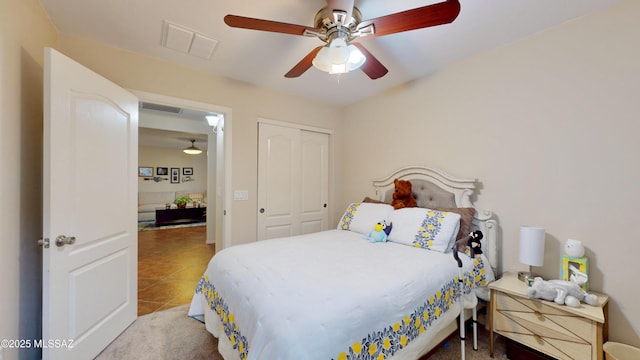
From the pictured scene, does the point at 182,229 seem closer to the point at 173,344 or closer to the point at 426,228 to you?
the point at 173,344

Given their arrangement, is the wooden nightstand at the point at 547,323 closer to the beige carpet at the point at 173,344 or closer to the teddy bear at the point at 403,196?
the beige carpet at the point at 173,344

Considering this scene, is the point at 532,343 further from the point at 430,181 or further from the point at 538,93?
the point at 538,93

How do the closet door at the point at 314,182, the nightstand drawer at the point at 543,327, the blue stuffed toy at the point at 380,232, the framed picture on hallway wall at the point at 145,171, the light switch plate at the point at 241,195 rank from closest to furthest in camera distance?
1. the nightstand drawer at the point at 543,327
2. the blue stuffed toy at the point at 380,232
3. the light switch plate at the point at 241,195
4. the closet door at the point at 314,182
5. the framed picture on hallway wall at the point at 145,171

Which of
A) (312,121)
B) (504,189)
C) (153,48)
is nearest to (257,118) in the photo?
(312,121)

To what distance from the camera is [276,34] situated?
1.90 meters

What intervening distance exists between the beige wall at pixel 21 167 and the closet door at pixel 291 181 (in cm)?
180

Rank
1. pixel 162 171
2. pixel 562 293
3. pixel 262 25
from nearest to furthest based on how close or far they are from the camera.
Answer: pixel 262 25 → pixel 562 293 → pixel 162 171

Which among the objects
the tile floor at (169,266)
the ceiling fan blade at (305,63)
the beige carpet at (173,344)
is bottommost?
the tile floor at (169,266)

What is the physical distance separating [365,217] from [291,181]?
1.19 meters

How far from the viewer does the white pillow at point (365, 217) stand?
251cm

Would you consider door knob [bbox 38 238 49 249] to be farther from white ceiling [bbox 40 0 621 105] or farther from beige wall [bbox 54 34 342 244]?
white ceiling [bbox 40 0 621 105]

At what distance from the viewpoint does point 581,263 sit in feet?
5.33

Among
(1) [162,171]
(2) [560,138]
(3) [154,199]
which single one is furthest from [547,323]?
(1) [162,171]

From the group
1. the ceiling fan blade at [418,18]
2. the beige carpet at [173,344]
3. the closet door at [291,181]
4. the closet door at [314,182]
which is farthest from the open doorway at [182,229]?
the ceiling fan blade at [418,18]
